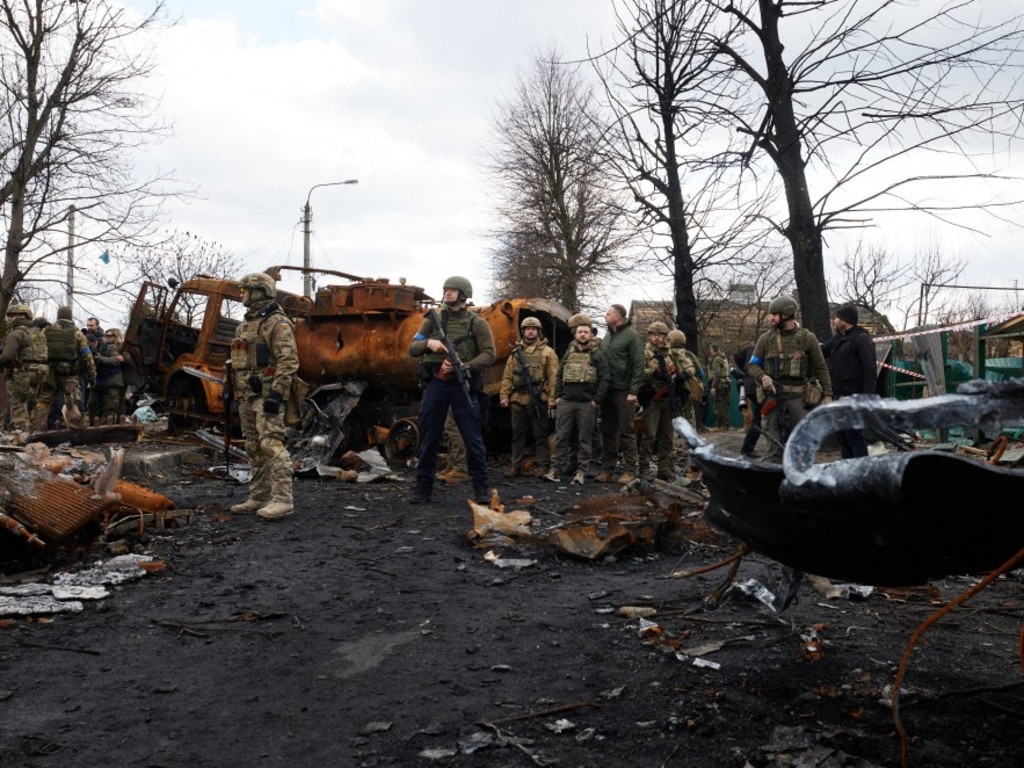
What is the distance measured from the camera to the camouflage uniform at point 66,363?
40.1 feet

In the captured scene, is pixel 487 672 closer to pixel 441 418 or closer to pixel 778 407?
pixel 441 418

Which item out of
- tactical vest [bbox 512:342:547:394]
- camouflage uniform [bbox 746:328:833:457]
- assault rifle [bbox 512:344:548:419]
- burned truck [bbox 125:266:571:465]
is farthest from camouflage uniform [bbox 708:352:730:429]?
camouflage uniform [bbox 746:328:833:457]

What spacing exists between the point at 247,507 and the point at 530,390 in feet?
13.2

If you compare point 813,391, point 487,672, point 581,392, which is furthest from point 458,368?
point 487,672

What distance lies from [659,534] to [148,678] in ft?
11.4

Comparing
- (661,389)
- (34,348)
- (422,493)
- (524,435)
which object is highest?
(34,348)

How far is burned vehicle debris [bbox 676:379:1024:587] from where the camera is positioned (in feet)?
6.34

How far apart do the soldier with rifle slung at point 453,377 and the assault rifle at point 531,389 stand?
2235 mm

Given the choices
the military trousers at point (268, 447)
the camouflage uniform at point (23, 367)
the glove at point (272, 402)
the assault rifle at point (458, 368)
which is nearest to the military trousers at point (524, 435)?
the assault rifle at point (458, 368)

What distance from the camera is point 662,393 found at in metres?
9.70

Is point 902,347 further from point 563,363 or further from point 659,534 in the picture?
point 659,534

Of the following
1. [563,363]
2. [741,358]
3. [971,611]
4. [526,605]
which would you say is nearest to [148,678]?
[526,605]

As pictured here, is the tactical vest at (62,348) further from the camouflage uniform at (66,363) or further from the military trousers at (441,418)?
the military trousers at (441,418)

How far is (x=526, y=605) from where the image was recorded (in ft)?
14.8
